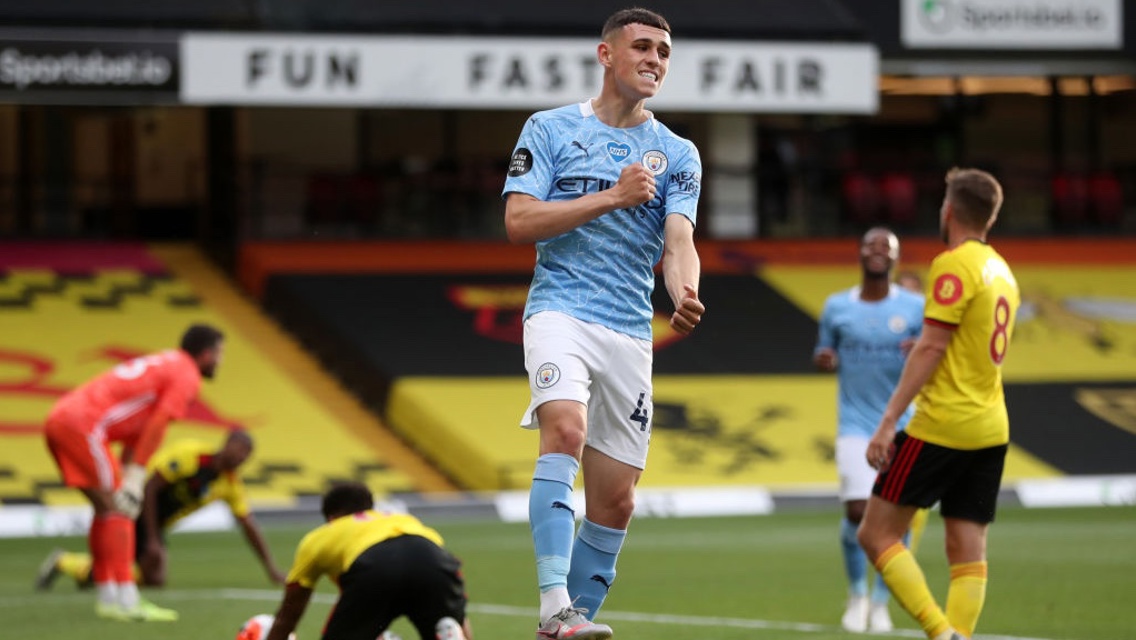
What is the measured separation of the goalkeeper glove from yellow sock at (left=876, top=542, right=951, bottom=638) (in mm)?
5039

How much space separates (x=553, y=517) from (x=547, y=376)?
0.49m

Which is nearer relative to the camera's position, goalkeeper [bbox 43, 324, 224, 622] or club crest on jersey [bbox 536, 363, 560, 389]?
club crest on jersey [bbox 536, 363, 560, 389]

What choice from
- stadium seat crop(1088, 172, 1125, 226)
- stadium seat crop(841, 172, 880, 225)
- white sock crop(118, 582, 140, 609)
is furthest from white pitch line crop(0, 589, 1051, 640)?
stadium seat crop(1088, 172, 1125, 226)

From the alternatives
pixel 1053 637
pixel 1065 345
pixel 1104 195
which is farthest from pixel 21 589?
pixel 1104 195

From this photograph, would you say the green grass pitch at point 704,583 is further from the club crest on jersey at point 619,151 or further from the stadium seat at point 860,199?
the stadium seat at point 860,199

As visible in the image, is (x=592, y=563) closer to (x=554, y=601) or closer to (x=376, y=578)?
(x=554, y=601)

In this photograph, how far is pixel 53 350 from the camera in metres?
24.1

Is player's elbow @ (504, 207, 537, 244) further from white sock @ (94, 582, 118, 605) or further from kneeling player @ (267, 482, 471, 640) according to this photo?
white sock @ (94, 582, 118, 605)

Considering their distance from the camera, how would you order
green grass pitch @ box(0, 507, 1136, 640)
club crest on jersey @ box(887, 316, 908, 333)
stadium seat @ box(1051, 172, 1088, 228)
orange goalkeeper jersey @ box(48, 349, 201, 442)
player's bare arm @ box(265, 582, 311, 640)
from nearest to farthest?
player's bare arm @ box(265, 582, 311, 640), green grass pitch @ box(0, 507, 1136, 640), club crest on jersey @ box(887, 316, 908, 333), orange goalkeeper jersey @ box(48, 349, 201, 442), stadium seat @ box(1051, 172, 1088, 228)

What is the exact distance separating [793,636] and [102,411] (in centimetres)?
439

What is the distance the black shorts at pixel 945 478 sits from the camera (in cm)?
848

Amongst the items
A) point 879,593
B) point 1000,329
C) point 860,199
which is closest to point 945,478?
point 1000,329

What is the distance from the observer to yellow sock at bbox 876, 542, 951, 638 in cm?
849

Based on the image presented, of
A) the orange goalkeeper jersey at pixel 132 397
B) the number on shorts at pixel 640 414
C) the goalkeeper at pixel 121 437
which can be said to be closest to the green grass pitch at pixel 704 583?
the goalkeeper at pixel 121 437
